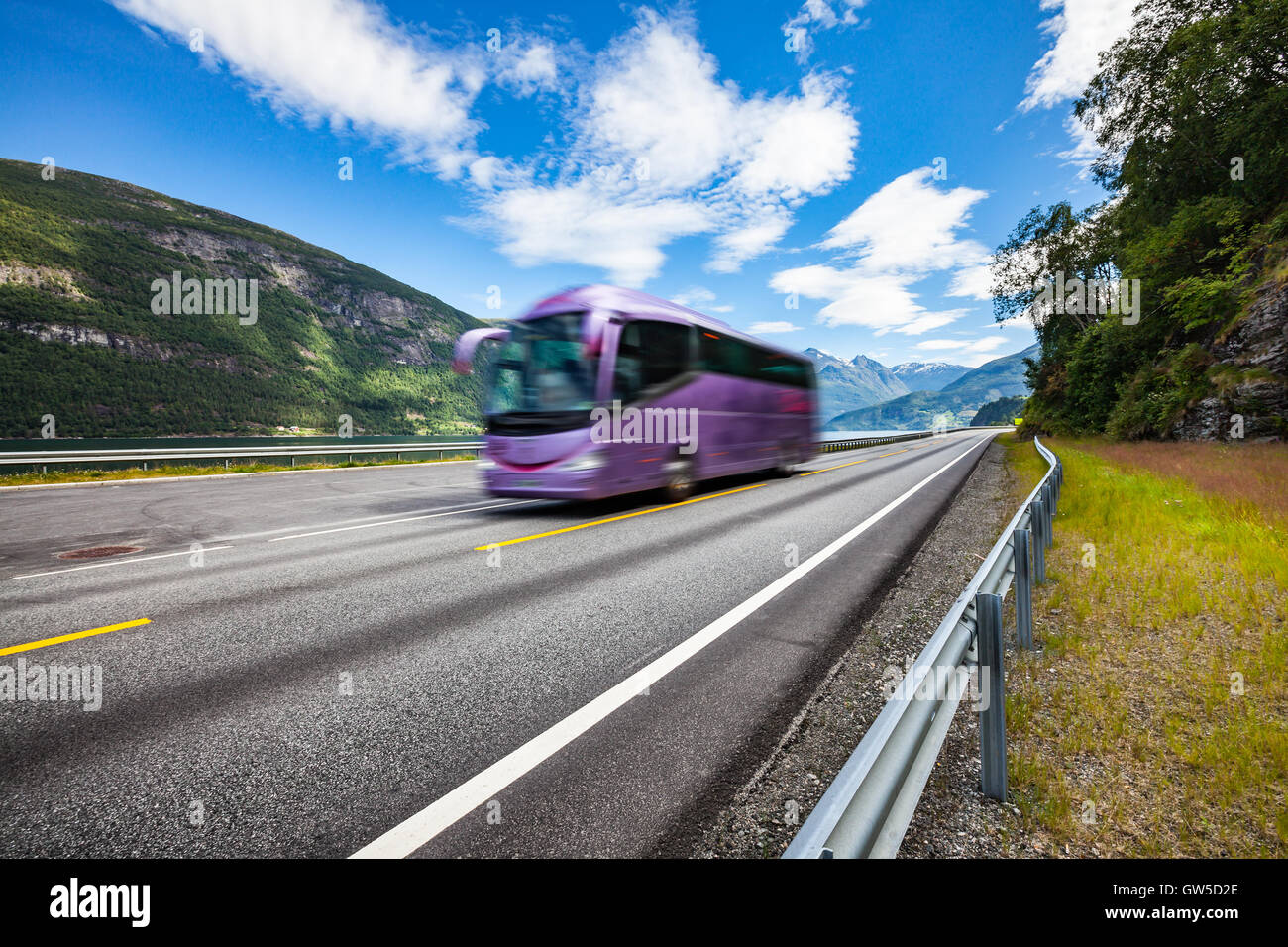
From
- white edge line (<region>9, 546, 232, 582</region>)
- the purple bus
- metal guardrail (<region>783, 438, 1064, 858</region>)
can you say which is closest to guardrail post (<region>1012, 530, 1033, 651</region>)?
metal guardrail (<region>783, 438, 1064, 858</region>)

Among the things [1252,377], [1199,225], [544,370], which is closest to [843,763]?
[544,370]

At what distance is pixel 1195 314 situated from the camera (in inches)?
747

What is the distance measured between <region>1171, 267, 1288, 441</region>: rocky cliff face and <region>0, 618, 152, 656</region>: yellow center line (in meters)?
23.1

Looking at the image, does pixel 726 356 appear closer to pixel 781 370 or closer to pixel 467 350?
pixel 781 370

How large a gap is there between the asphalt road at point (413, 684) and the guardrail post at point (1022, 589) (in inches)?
46.6

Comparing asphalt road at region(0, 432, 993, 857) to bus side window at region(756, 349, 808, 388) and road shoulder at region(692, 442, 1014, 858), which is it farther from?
bus side window at region(756, 349, 808, 388)

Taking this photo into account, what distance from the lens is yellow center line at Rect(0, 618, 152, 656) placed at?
12.4 feet

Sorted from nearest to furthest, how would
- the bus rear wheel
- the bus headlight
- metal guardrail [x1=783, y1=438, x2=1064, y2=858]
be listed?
metal guardrail [x1=783, y1=438, x2=1064, y2=858]
the bus headlight
the bus rear wheel

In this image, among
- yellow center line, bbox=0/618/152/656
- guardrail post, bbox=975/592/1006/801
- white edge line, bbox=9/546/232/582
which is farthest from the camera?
white edge line, bbox=9/546/232/582

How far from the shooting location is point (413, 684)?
334cm

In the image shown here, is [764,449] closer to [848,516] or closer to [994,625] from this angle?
[848,516]

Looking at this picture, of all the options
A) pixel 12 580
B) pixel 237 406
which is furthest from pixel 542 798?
pixel 237 406

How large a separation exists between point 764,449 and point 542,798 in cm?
1347

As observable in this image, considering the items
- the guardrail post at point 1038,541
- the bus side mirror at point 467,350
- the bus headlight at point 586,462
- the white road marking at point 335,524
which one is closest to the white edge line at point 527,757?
the guardrail post at point 1038,541
